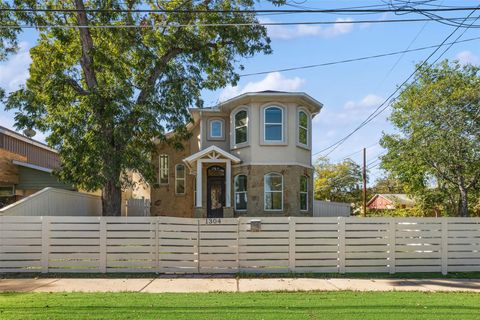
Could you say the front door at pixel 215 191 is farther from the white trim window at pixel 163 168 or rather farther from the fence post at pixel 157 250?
the fence post at pixel 157 250

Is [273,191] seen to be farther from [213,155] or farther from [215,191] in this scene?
[215,191]

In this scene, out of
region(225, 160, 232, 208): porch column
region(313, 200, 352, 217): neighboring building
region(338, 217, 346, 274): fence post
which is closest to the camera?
region(338, 217, 346, 274): fence post

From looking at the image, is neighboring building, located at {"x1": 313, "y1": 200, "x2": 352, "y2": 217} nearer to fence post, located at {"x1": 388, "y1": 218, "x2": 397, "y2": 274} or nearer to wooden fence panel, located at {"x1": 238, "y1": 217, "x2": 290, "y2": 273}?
fence post, located at {"x1": 388, "y1": 218, "x2": 397, "y2": 274}

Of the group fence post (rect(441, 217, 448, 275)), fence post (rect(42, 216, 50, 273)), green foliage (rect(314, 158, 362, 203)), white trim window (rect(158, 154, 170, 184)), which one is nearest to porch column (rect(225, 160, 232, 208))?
white trim window (rect(158, 154, 170, 184))

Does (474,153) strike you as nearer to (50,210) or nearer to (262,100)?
(262,100)

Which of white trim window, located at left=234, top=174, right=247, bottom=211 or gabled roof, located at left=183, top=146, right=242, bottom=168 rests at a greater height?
gabled roof, located at left=183, top=146, right=242, bottom=168

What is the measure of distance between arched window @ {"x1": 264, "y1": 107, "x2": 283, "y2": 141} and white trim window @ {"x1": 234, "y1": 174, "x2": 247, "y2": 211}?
2.00 m

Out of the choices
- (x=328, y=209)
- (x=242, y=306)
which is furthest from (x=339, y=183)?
(x=242, y=306)

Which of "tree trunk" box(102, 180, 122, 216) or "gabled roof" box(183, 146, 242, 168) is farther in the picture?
"gabled roof" box(183, 146, 242, 168)

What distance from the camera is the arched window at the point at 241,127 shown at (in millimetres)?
19250

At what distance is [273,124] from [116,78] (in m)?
6.57

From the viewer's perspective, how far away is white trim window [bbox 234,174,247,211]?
19.2m

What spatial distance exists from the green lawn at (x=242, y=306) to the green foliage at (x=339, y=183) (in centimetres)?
3685

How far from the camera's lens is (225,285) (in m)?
9.67
